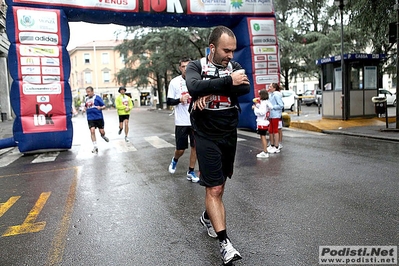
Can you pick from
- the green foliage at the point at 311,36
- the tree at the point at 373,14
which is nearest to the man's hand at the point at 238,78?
the tree at the point at 373,14

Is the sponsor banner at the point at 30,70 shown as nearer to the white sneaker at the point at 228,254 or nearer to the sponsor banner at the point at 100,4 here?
the sponsor banner at the point at 100,4

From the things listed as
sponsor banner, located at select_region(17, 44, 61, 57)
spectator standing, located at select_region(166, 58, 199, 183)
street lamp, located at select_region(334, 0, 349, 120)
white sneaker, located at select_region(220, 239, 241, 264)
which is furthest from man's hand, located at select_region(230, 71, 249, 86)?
street lamp, located at select_region(334, 0, 349, 120)

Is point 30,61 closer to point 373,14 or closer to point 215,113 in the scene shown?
point 215,113

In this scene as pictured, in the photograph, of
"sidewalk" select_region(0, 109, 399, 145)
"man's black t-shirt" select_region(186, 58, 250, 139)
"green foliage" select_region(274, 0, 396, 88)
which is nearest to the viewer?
"man's black t-shirt" select_region(186, 58, 250, 139)

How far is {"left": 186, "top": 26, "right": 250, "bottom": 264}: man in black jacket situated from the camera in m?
3.26

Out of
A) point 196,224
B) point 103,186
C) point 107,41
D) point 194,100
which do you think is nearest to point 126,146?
point 103,186

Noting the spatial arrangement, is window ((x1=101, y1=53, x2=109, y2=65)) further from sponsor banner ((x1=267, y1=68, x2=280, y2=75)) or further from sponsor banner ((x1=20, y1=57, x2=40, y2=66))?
sponsor banner ((x1=20, y1=57, x2=40, y2=66))

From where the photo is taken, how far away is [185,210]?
15.8 feet

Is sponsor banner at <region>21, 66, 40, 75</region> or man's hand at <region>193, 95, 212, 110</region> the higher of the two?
sponsor banner at <region>21, 66, 40, 75</region>

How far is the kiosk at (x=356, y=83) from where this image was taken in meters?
15.9

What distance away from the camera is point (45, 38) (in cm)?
1073

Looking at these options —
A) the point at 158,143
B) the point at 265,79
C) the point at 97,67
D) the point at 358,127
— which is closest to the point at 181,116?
the point at 158,143

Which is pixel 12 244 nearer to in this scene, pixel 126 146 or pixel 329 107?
pixel 126 146

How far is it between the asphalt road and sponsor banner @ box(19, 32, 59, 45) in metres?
3.80
